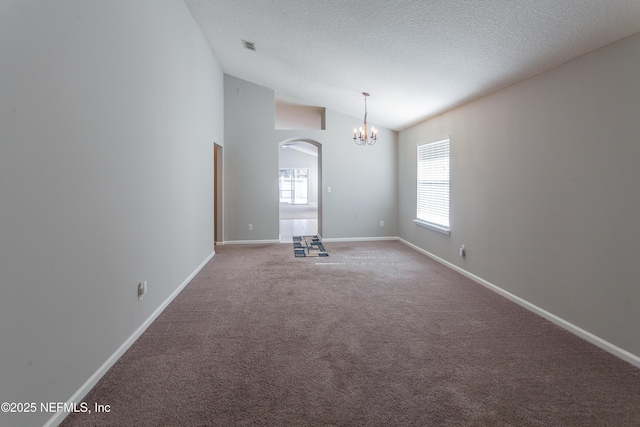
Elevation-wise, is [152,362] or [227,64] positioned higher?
[227,64]

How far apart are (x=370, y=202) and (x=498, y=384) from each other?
5294mm

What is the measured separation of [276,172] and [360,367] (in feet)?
16.8

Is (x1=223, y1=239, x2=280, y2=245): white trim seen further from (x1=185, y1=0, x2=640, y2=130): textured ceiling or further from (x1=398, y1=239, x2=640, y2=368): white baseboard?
(x1=398, y1=239, x2=640, y2=368): white baseboard

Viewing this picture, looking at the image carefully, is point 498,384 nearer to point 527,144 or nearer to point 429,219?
point 527,144

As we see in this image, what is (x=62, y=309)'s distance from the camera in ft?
5.77

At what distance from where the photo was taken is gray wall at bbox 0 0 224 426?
1444mm

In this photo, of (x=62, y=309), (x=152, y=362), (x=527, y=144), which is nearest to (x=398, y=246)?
(x=527, y=144)

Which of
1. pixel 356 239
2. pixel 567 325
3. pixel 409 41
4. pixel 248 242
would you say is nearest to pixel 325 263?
pixel 356 239

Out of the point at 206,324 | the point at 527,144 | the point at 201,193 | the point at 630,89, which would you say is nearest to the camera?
the point at 630,89

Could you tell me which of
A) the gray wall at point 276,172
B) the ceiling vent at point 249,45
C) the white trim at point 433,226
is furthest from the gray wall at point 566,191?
the ceiling vent at point 249,45

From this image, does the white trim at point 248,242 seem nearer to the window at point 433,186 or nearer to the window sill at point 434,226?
the window sill at point 434,226

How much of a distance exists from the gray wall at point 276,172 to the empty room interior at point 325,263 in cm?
156

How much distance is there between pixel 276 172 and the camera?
6.86 meters

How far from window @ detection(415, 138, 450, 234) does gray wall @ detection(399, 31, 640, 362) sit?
654 millimetres
